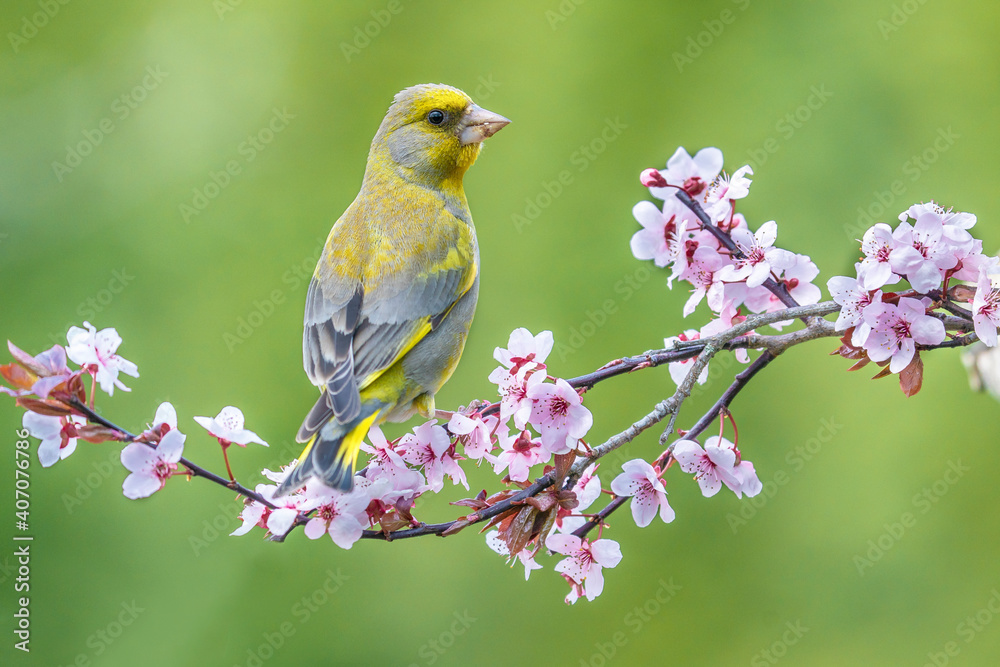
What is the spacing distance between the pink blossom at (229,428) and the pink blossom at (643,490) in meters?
0.61

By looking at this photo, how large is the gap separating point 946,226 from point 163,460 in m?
1.25

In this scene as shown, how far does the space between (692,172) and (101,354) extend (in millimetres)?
1112

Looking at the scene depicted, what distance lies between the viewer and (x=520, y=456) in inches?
63.1

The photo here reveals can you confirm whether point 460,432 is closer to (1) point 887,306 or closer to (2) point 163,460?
(2) point 163,460

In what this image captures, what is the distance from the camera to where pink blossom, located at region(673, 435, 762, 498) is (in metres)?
1.56

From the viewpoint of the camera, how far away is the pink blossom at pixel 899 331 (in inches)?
56.2

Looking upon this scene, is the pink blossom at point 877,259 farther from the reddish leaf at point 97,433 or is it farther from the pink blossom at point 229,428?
the reddish leaf at point 97,433

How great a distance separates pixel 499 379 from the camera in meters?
1.55

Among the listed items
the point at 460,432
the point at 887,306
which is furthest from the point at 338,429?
the point at 887,306

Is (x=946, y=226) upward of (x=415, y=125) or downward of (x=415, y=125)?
upward

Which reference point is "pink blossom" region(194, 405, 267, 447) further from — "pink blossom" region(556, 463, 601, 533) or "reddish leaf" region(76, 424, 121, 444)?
"pink blossom" region(556, 463, 601, 533)

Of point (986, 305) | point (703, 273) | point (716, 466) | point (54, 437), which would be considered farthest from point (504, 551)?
point (986, 305)
